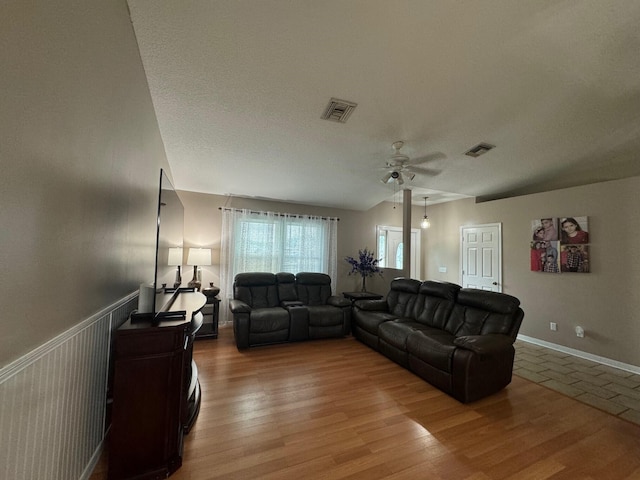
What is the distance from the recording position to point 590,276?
3.63m

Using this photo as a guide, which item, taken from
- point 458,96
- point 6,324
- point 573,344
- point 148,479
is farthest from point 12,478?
point 573,344

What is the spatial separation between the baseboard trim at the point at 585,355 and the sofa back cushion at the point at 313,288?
11.3 ft

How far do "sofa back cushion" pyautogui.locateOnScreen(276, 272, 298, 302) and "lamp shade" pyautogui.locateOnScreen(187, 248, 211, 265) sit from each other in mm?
1238

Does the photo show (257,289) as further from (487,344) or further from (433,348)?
(487,344)

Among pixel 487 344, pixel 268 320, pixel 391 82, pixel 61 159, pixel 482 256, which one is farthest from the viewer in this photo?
pixel 482 256

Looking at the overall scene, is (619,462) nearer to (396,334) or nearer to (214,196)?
(396,334)

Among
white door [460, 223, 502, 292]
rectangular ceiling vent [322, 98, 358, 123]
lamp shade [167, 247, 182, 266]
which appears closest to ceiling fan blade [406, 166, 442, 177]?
rectangular ceiling vent [322, 98, 358, 123]

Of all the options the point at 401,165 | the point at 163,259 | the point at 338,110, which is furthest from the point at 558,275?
the point at 163,259

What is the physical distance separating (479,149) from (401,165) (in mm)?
1038

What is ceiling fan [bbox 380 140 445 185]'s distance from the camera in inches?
131

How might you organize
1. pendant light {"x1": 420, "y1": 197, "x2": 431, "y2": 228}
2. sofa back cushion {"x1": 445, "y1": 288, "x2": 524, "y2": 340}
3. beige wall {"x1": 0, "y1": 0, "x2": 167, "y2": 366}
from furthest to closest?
pendant light {"x1": 420, "y1": 197, "x2": 431, "y2": 228} < sofa back cushion {"x1": 445, "y1": 288, "x2": 524, "y2": 340} < beige wall {"x1": 0, "y1": 0, "x2": 167, "y2": 366}

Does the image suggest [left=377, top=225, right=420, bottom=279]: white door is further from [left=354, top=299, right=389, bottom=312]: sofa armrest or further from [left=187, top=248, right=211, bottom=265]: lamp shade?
[left=187, top=248, right=211, bottom=265]: lamp shade

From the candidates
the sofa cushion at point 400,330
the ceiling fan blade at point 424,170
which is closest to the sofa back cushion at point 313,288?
Answer: the sofa cushion at point 400,330

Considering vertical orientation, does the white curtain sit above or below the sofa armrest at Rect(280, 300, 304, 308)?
above
